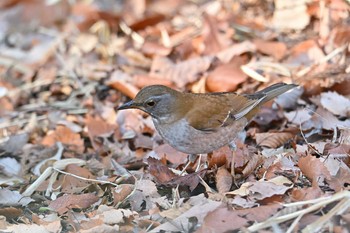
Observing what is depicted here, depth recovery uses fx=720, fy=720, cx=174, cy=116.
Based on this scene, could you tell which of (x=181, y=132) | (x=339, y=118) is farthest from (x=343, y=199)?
(x=339, y=118)

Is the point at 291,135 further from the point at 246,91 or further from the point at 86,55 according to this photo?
the point at 86,55

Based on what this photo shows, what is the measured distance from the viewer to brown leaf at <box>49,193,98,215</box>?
4875mm

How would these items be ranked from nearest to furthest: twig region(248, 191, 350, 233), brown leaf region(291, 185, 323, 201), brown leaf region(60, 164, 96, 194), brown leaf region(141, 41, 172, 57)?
twig region(248, 191, 350, 233), brown leaf region(291, 185, 323, 201), brown leaf region(60, 164, 96, 194), brown leaf region(141, 41, 172, 57)

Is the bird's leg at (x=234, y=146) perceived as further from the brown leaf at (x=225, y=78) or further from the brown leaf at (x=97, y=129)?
the brown leaf at (x=97, y=129)

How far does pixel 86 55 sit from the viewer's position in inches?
332

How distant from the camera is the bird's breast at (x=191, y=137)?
5070 mm

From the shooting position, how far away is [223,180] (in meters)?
4.80

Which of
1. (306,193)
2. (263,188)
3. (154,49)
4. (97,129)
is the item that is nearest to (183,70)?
(154,49)

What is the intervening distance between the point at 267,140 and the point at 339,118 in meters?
0.67

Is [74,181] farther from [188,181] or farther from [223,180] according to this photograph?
[223,180]

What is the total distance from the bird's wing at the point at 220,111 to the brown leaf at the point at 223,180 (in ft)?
1.32

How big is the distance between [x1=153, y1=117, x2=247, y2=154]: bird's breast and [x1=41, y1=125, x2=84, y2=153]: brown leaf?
149cm

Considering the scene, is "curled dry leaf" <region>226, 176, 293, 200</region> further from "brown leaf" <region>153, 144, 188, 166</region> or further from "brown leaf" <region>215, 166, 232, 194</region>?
"brown leaf" <region>153, 144, 188, 166</region>

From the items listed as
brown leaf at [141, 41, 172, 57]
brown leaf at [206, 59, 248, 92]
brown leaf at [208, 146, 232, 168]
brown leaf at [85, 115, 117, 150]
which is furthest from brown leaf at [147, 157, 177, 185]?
brown leaf at [141, 41, 172, 57]
